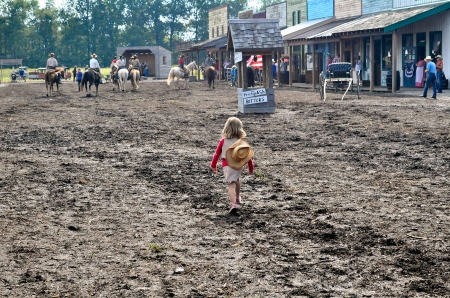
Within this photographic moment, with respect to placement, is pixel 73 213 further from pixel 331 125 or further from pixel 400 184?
pixel 331 125

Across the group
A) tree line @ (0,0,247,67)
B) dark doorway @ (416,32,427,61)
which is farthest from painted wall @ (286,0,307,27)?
tree line @ (0,0,247,67)

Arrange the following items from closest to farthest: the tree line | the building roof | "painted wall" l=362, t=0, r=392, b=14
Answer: the building roof, "painted wall" l=362, t=0, r=392, b=14, the tree line

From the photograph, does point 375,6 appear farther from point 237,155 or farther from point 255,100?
point 237,155

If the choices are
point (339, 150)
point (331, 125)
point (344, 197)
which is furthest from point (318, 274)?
point (331, 125)

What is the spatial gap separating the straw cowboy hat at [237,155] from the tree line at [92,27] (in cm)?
9668

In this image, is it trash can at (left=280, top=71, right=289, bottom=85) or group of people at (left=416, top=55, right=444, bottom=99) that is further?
trash can at (left=280, top=71, right=289, bottom=85)

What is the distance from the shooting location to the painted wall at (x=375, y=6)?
36.1 m

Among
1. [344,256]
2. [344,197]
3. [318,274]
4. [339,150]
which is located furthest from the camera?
[339,150]

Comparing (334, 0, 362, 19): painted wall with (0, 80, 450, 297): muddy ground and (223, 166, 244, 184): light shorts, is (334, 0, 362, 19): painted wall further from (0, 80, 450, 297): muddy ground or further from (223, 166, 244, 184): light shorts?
(223, 166, 244, 184): light shorts

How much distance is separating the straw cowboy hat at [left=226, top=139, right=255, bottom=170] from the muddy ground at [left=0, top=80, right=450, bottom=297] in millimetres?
552

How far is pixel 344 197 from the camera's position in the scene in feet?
27.7

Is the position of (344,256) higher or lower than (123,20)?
lower

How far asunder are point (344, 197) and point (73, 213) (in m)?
3.20

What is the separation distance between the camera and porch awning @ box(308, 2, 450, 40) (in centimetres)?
2908
